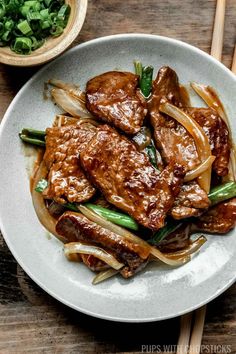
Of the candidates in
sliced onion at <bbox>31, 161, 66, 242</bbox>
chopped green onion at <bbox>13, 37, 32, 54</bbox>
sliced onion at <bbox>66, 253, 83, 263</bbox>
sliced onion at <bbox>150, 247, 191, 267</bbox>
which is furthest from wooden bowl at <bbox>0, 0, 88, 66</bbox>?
sliced onion at <bbox>150, 247, 191, 267</bbox>

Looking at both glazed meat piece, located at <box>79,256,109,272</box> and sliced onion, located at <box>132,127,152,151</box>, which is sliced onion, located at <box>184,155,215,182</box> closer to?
sliced onion, located at <box>132,127,152,151</box>

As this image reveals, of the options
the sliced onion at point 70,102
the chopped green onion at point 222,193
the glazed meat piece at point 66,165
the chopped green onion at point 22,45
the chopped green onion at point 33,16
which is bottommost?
the chopped green onion at point 222,193

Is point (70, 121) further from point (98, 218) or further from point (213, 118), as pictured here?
point (213, 118)

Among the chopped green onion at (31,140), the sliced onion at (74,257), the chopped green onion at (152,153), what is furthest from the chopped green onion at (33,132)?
the sliced onion at (74,257)

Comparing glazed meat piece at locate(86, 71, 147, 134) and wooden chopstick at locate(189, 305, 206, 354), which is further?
wooden chopstick at locate(189, 305, 206, 354)

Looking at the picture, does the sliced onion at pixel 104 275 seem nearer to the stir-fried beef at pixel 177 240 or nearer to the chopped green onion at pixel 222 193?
the stir-fried beef at pixel 177 240

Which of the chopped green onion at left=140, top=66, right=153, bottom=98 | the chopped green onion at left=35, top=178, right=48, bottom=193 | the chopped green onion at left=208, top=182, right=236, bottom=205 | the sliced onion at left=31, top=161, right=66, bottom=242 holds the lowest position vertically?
the sliced onion at left=31, top=161, right=66, bottom=242

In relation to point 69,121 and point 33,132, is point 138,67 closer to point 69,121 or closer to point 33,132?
point 69,121
